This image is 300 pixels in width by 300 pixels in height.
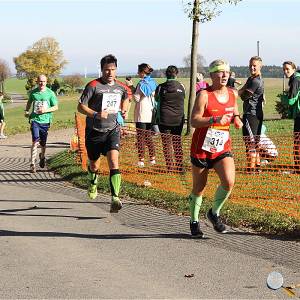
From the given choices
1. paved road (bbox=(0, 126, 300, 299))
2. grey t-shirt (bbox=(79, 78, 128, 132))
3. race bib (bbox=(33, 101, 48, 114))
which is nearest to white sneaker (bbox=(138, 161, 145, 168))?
race bib (bbox=(33, 101, 48, 114))

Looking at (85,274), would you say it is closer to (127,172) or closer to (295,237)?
(295,237)

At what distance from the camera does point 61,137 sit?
72.1 ft

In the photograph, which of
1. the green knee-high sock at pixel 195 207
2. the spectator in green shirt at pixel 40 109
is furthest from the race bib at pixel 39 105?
Result: the green knee-high sock at pixel 195 207

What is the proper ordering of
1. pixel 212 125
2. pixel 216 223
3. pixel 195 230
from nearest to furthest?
pixel 212 125, pixel 195 230, pixel 216 223

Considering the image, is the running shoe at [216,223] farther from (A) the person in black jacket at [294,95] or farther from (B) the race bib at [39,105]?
(B) the race bib at [39,105]

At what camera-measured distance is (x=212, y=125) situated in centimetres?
681

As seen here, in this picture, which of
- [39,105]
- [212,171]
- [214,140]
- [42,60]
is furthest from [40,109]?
[42,60]

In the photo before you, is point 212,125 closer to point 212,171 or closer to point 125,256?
point 125,256

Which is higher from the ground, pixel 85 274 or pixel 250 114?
pixel 250 114

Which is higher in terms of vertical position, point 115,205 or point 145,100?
point 145,100

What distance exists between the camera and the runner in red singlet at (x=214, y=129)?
676cm

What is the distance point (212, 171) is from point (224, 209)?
113 inches

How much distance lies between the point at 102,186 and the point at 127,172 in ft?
4.46

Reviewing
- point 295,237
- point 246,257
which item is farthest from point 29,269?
point 295,237
